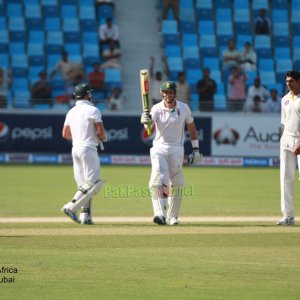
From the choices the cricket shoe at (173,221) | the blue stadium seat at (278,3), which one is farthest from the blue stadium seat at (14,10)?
the cricket shoe at (173,221)

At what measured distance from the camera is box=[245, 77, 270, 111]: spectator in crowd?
1056 inches

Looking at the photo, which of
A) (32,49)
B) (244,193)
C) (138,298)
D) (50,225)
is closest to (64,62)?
(32,49)

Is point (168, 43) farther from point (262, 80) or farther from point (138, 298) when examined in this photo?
point (138, 298)

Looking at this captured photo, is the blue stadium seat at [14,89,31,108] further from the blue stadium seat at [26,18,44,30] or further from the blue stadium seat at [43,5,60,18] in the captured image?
the blue stadium seat at [43,5,60,18]

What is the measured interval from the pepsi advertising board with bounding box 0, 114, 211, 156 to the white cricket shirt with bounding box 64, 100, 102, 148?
12957 millimetres

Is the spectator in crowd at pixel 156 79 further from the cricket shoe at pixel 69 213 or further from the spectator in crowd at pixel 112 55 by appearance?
the cricket shoe at pixel 69 213

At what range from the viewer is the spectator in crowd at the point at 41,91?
26328 millimetres

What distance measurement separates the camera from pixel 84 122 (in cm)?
1302

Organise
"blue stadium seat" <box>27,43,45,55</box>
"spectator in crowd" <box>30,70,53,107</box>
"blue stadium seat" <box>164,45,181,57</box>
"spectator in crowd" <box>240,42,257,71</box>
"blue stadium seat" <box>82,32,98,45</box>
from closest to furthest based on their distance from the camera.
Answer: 1. "spectator in crowd" <box>30,70,53,107</box>
2. "blue stadium seat" <box>27,43,45,55</box>
3. "spectator in crowd" <box>240,42,257,71</box>
4. "blue stadium seat" <box>82,32,98,45</box>
5. "blue stadium seat" <box>164,45,181,57</box>

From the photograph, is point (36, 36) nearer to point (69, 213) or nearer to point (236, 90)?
point (236, 90)

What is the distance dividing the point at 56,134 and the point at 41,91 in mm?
1161

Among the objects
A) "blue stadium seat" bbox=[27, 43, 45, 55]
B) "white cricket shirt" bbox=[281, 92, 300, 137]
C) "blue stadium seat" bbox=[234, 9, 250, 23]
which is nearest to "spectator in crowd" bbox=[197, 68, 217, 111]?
"blue stadium seat" bbox=[234, 9, 250, 23]

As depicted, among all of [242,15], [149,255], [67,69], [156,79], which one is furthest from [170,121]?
[242,15]

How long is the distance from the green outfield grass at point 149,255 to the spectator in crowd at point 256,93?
970 centimetres
